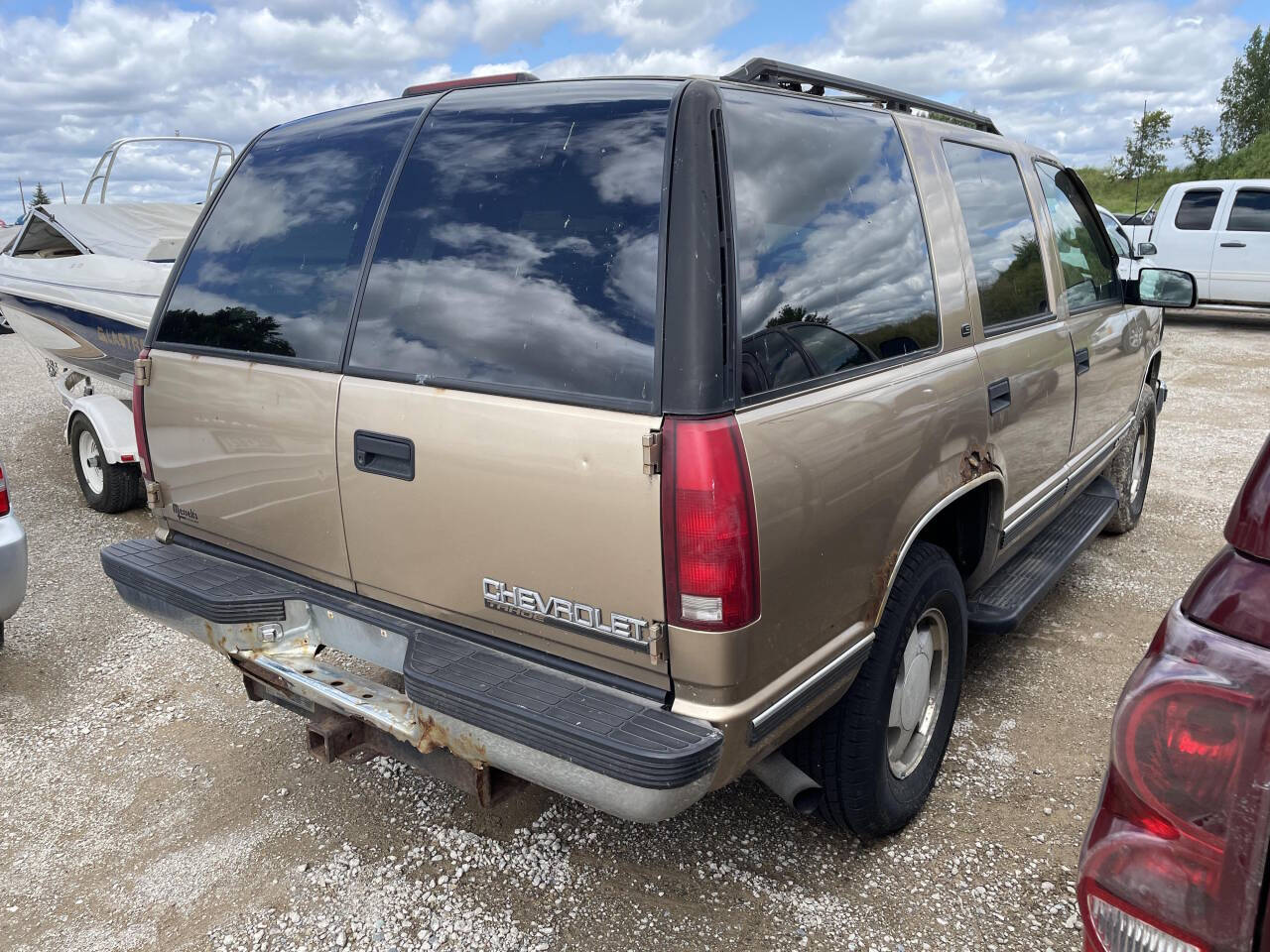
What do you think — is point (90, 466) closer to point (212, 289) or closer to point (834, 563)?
point (212, 289)

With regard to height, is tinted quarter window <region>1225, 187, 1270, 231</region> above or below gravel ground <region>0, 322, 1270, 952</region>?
above

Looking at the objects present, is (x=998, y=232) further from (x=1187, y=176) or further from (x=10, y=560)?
(x=1187, y=176)

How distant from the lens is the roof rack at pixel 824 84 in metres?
2.56

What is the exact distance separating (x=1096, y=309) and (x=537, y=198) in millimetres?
2928

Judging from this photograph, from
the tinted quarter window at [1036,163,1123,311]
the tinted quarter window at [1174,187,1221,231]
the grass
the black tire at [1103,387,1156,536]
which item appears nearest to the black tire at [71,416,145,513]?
the tinted quarter window at [1036,163,1123,311]

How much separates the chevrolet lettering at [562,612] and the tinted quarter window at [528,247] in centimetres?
46

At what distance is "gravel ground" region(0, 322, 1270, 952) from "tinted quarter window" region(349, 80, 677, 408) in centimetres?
118

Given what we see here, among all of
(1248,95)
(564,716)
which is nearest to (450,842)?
(564,716)

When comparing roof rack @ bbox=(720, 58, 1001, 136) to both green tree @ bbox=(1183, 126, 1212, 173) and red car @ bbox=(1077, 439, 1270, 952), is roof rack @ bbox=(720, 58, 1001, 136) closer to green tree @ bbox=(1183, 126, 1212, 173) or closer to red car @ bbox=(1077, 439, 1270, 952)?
red car @ bbox=(1077, 439, 1270, 952)

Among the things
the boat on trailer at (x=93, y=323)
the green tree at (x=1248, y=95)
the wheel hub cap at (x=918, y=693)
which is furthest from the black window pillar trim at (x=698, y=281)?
the green tree at (x=1248, y=95)

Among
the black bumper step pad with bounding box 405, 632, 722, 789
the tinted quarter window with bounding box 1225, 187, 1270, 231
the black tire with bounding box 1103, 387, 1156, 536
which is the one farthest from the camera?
the tinted quarter window with bounding box 1225, 187, 1270, 231

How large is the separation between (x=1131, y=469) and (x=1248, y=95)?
4627 centimetres

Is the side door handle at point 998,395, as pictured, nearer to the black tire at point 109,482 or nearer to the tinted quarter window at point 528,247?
the tinted quarter window at point 528,247

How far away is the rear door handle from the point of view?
231 cm
